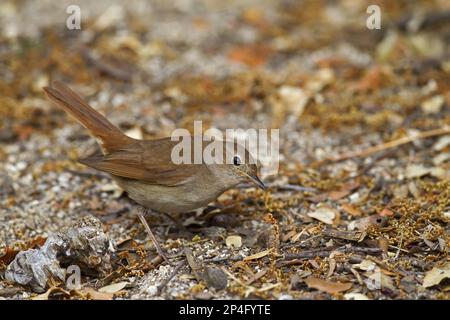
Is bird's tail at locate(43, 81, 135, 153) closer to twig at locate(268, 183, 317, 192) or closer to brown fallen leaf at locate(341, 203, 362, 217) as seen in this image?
twig at locate(268, 183, 317, 192)

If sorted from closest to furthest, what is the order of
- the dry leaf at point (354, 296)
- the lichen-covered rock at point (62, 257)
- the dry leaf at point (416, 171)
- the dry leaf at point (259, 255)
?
the dry leaf at point (354, 296) → the lichen-covered rock at point (62, 257) → the dry leaf at point (259, 255) → the dry leaf at point (416, 171)

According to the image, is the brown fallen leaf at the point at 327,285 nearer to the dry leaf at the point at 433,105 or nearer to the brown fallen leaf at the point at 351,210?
→ the brown fallen leaf at the point at 351,210

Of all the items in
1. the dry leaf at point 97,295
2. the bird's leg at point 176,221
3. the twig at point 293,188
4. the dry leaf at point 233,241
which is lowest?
the dry leaf at point 97,295

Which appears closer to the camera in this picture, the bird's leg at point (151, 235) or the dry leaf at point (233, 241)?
the bird's leg at point (151, 235)

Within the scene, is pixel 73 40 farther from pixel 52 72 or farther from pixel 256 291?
pixel 256 291

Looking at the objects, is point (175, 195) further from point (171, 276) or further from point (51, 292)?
point (51, 292)

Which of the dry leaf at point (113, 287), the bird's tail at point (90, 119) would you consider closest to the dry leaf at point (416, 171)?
the bird's tail at point (90, 119)
